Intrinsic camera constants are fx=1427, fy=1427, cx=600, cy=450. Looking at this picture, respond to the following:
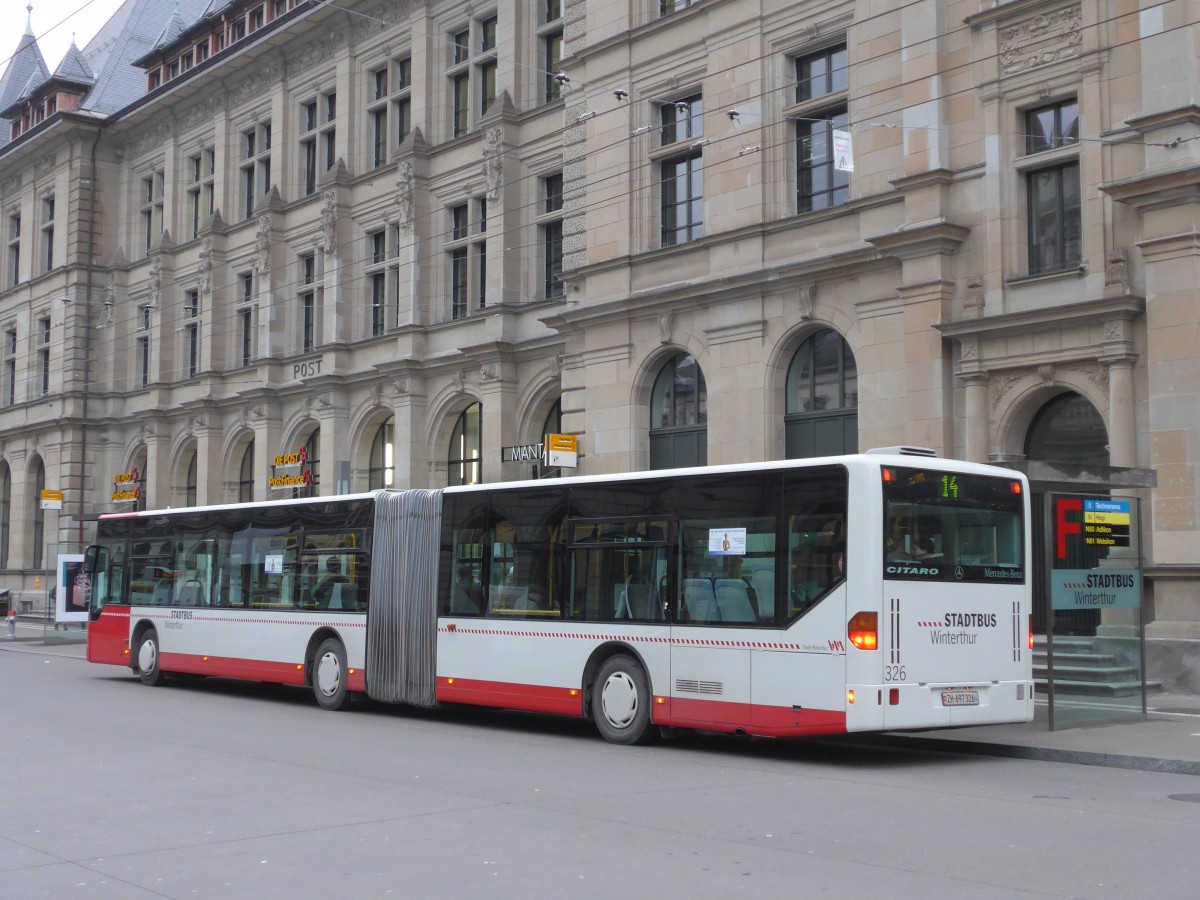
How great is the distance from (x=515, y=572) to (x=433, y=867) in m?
8.95

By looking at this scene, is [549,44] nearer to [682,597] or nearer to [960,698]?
[682,597]

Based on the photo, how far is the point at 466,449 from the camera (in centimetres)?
3512

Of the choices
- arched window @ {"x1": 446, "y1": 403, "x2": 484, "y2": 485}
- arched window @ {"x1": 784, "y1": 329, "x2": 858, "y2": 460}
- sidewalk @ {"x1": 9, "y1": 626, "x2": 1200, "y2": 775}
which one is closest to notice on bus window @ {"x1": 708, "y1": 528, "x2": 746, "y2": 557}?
sidewalk @ {"x1": 9, "y1": 626, "x2": 1200, "y2": 775}

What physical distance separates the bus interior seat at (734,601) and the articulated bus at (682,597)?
2 centimetres

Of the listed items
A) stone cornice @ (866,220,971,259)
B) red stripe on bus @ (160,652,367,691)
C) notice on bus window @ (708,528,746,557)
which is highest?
stone cornice @ (866,220,971,259)

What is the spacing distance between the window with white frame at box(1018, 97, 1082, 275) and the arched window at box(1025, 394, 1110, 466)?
1992 millimetres

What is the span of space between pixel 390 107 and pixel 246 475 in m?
12.9

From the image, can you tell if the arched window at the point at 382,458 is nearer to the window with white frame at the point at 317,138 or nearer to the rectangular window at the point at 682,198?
the window with white frame at the point at 317,138

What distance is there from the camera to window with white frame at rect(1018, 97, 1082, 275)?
67.4 ft

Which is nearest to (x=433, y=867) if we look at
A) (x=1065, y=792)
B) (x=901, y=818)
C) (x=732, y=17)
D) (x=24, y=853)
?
(x=24, y=853)

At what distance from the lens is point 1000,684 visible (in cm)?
1395

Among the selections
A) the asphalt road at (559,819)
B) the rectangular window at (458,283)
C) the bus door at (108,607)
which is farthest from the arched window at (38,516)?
the asphalt road at (559,819)

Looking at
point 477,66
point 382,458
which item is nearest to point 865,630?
point 477,66

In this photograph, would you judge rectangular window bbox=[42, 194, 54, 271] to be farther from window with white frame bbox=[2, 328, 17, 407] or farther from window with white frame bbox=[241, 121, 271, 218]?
window with white frame bbox=[241, 121, 271, 218]
